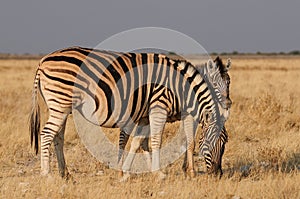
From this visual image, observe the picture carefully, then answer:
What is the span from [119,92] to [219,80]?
4.70 ft

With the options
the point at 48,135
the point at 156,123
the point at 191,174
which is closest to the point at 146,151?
the point at 191,174

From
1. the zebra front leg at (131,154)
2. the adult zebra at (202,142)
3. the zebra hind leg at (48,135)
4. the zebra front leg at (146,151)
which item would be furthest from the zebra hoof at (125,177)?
the zebra hind leg at (48,135)

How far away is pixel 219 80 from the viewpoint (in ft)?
21.5

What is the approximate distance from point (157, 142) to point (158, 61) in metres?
1.18

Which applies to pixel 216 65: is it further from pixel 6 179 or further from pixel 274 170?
pixel 6 179

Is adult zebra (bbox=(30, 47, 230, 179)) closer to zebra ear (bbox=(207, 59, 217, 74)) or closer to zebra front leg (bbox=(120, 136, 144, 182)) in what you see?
zebra ear (bbox=(207, 59, 217, 74))

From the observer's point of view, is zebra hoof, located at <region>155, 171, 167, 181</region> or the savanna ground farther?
zebra hoof, located at <region>155, 171, 167, 181</region>

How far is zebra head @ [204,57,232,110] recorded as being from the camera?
257 inches

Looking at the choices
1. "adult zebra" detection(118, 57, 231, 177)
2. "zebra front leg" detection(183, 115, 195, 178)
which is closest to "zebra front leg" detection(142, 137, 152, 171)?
"adult zebra" detection(118, 57, 231, 177)

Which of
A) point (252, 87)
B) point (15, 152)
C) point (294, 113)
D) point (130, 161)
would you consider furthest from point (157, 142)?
point (252, 87)

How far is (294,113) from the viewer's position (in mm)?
11539

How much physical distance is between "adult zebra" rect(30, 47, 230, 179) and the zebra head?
0.05ft

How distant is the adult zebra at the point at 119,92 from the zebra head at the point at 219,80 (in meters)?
0.01

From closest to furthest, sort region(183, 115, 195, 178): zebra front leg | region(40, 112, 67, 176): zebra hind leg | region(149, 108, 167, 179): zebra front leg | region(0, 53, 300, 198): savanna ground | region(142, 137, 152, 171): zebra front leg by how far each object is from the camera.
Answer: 1. region(0, 53, 300, 198): savanna ground
2. region(40, 112, 67, 176): zebra hind leg
3. region(149, 108, 167, 179): zebra front leg
4. region(183, 115, 195, 178): zebra front leg
5. region(142, 137, 152, 171): zebra front leg
